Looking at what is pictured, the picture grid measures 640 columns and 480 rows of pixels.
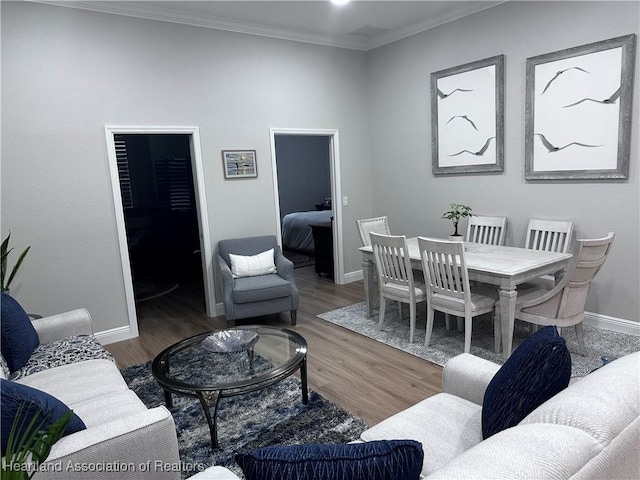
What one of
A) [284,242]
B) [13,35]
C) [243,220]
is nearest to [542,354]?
[243,220]

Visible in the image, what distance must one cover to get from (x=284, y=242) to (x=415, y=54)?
417cm

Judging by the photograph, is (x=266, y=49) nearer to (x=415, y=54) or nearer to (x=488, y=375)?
(x=415, y=54)

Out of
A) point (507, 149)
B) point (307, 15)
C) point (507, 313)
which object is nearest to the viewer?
point (507, 313)

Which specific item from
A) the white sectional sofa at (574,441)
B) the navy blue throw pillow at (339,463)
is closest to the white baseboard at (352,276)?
the white sectional sofa at (574,441)

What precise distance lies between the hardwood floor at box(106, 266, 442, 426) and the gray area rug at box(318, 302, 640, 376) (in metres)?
0.12

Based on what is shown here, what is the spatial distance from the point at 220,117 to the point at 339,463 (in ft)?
13.9

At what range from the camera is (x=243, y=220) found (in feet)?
15.9

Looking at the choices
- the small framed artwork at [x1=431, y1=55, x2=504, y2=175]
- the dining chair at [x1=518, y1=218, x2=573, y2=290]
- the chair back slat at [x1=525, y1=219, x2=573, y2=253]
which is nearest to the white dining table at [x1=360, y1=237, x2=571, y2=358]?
the dining chair at [x1=518, y1=218, x2=573, y2=290]

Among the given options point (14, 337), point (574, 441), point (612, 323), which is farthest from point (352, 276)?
point (574, 441)

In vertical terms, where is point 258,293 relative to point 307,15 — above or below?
below

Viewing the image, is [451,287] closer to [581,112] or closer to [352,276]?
[581,112]

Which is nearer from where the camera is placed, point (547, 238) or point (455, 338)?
point (455, 338)

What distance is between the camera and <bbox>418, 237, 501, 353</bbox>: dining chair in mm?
3168

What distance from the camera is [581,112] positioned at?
3721 mm
